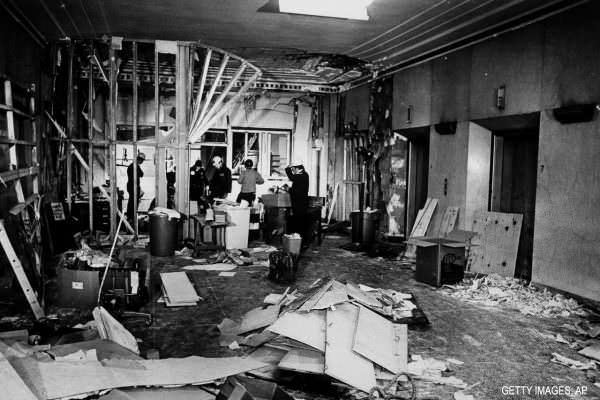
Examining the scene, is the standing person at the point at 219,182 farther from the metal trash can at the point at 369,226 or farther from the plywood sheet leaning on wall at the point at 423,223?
the plywood sheet leaning on wall at the point at 423,223

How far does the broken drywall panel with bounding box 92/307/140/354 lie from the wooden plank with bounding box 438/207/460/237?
615 centimetres

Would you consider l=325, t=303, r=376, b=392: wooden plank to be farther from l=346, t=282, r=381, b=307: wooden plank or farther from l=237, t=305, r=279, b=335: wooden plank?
l=237, t=305, r=279, b=335: wooden plank

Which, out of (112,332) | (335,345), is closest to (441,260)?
(335,345)

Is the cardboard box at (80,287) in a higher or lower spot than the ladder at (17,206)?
lower

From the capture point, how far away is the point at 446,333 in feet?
17.3

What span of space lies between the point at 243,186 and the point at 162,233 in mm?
3518

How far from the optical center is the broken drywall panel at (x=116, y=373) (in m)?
2.87

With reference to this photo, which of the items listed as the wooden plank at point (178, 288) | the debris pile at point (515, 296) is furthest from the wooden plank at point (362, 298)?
the wooden plank at point (178, 288)

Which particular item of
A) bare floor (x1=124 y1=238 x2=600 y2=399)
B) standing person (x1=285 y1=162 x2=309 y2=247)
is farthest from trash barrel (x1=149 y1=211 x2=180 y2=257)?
standing person (x1=285 y1=162 x2=309 y2=247)

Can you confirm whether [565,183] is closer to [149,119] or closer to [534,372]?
[534,372]

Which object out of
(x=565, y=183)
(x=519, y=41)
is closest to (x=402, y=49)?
(x=519, y=41)

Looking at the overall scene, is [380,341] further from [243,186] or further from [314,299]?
[243,186]

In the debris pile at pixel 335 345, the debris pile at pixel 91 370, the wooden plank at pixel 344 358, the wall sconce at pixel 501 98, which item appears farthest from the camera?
the wall sconce at pixel 501 98

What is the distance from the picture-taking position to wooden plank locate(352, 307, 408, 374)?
4039mm
